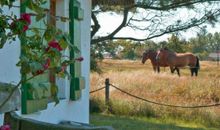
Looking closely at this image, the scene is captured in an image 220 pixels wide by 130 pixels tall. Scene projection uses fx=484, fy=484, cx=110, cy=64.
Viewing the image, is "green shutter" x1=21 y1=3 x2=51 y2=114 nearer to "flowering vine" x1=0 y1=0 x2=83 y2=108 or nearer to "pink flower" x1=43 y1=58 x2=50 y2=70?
"flowering vine" x1=0 y1=0 x2=83 y2=108

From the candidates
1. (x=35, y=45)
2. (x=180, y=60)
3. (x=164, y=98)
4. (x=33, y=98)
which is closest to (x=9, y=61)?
(x=33, y=98)

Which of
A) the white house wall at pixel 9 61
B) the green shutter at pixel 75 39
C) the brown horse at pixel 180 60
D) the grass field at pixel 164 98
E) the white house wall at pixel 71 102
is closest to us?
the white house wall at pixel 9 61

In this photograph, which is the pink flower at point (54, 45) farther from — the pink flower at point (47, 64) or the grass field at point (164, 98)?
the grass field at point (164, 98)

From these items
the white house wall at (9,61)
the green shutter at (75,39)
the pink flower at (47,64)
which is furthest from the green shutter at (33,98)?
the pink flower at (47,64)

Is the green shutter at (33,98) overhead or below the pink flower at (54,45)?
below

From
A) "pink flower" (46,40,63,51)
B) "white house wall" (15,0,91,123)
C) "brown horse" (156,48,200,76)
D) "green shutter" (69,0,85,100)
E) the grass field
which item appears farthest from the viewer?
"brown horse" (156,48,200,76)

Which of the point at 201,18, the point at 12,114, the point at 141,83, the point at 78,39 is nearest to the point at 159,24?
the point at 201,18

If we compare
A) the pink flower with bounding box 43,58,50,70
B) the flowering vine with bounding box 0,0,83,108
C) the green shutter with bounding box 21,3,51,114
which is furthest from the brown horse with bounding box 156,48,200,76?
the pink flower with bounding box 43,58,50,70

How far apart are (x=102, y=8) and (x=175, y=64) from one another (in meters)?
12.1

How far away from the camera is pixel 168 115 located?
10219mm

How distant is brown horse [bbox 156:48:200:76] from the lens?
2062 cm

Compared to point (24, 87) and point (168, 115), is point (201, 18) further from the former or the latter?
point (24, 87)

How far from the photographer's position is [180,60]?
2184 cm

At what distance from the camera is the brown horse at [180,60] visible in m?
20.6
